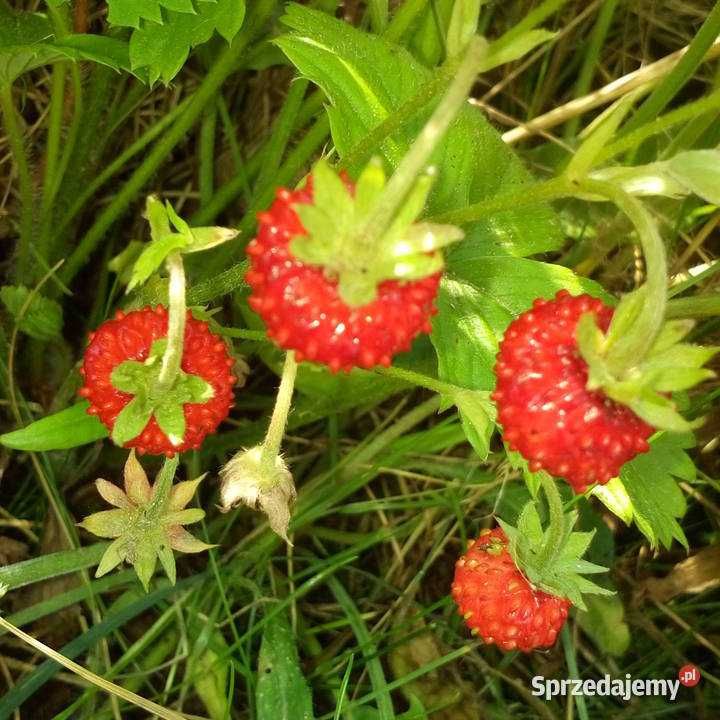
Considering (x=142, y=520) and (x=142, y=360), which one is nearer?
(x=142, y=360)

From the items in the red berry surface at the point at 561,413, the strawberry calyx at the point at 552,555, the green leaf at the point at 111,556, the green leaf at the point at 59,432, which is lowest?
the green leaf at the point at 111,556

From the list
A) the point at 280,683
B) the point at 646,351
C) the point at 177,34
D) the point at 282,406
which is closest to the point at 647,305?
the point at 646,351

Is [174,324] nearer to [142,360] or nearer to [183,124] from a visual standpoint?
[142,360]

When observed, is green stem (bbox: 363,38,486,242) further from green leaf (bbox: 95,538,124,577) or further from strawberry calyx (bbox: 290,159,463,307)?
green leaf (bbox: 95,538,124,577)

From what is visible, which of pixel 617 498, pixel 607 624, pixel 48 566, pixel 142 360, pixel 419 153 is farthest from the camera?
pixel 607 624

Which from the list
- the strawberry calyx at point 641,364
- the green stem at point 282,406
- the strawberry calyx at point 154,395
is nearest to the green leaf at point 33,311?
the strawberry calyx at point 154,395

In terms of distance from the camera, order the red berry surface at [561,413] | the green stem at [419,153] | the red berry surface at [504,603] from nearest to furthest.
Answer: the green stem at [419,153] < the red berry surface at [561,413] < the red berry surface at [504,603]

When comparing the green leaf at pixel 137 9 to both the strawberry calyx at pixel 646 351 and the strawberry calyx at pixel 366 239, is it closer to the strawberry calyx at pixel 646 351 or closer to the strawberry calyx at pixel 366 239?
the strawberry calyx at pixel 366 239

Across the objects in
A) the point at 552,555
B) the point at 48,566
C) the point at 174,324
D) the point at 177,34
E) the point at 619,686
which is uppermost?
the point at 177,34
